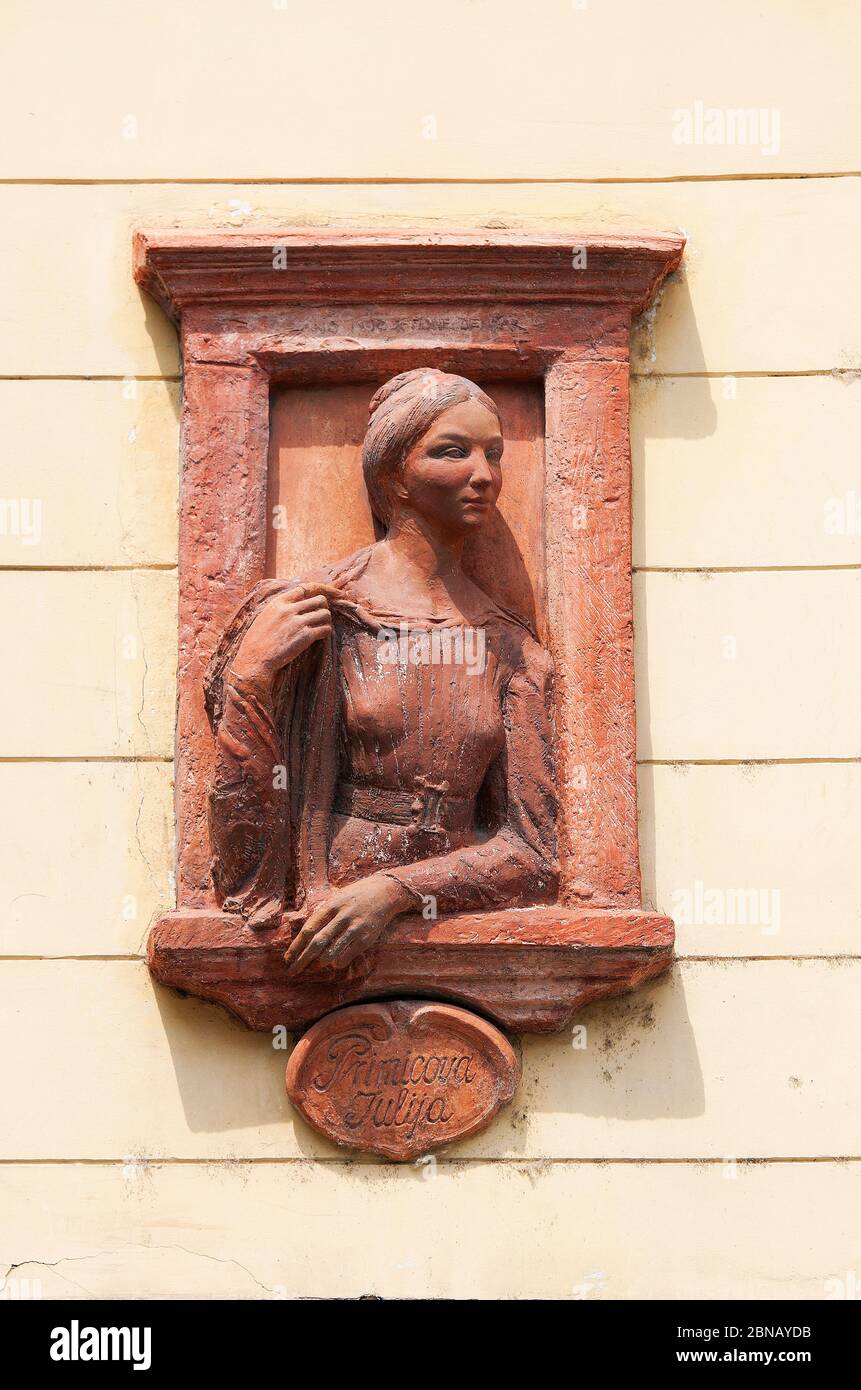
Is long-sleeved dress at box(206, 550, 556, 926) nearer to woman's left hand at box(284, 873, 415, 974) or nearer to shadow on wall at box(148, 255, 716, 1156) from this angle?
woman's left hand at box(284, 873, 415, 974)

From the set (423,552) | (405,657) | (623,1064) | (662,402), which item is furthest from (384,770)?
(662,402)

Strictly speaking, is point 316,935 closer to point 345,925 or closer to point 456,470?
point 345,925

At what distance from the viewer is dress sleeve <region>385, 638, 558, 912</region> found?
5312 mm

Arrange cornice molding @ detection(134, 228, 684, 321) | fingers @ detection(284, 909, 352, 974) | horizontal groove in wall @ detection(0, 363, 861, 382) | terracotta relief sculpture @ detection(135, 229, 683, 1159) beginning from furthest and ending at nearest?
1. horizontal groove in wall @ detection(0, 363, 861, 382)
2. cornice molding @ detection(134, 228, 684, 321)
3. terracotta relief sculpture @ detection(135, 229, 683, 1159)
4. fingers @ detection(284, 909, 352, 974)

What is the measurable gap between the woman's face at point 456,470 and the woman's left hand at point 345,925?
1053mm

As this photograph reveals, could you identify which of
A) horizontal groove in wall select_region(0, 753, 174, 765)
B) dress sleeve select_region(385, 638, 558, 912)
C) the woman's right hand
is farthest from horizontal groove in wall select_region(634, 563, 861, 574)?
horizontal groove in wall select_region(0, 753, 174, 765)

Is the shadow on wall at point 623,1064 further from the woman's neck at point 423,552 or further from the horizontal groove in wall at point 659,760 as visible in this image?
the woman's neck at point 423,552

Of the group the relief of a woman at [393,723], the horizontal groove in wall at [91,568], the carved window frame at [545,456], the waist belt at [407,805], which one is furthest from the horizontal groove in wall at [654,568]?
the waist belt at [407,805]

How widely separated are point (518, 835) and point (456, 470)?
102cm

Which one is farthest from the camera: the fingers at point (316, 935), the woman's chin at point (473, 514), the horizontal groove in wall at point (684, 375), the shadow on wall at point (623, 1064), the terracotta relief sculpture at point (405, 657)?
the horizontal groove in wall at point (684, 375)

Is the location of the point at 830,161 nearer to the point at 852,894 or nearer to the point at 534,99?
the point at 534,99

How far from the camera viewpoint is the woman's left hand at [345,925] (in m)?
5.18

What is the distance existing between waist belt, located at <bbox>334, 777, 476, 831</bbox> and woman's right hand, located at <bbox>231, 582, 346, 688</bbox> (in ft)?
1.39

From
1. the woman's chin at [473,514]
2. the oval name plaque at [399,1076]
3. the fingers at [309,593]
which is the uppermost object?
the woman's chin at [473,514]
